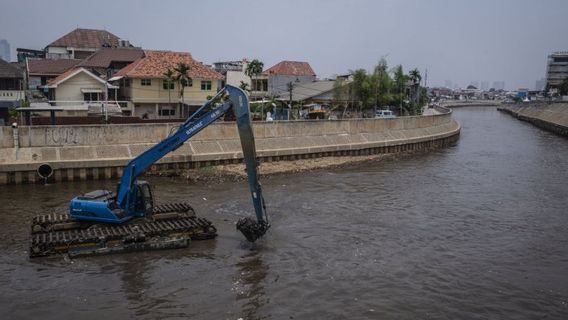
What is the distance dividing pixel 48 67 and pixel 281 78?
29.9 m

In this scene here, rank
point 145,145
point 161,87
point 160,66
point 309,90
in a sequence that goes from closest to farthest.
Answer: point 145,145
point 161,87
point 160,66
point 309,90

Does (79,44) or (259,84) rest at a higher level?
(79,44)

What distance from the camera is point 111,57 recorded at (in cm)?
5375

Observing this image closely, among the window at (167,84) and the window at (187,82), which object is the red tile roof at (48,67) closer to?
the window at (167,84)

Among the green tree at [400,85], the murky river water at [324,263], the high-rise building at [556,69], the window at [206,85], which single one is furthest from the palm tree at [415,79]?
the high-rise building at [556,69]

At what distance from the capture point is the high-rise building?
164250 millimetres

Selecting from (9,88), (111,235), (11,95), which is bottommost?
(111,235)

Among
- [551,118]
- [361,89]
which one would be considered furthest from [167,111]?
[551,118]

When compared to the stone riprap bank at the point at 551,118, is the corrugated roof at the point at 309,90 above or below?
above

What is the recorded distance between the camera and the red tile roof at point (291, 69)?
68062 millimetres

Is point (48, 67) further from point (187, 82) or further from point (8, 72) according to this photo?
point (187, 82)

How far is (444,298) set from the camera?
13.1m

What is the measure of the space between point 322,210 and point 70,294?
11.9 m

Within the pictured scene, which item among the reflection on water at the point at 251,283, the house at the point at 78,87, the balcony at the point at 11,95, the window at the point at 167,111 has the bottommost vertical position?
the reflection on water at the point at 251,283
